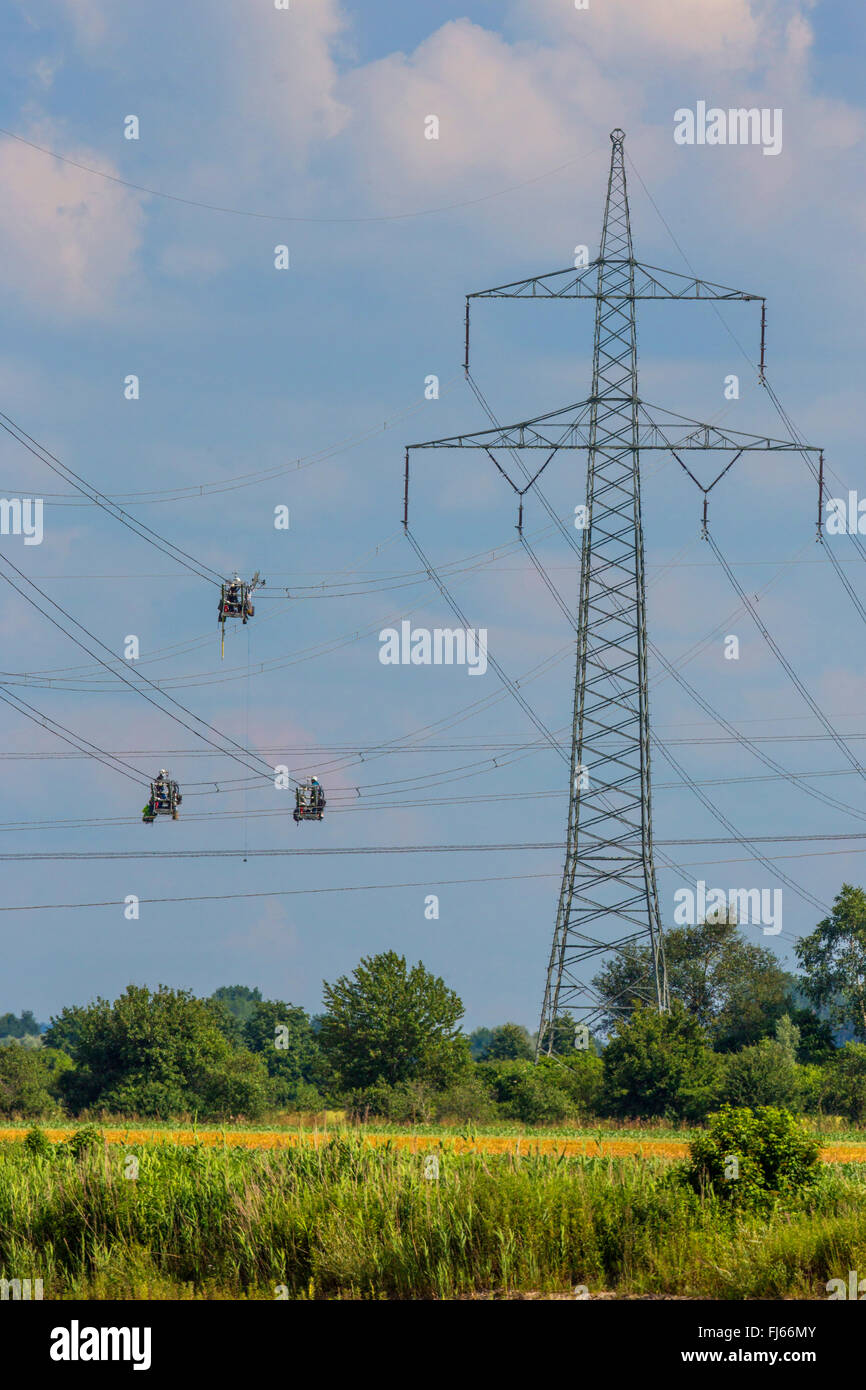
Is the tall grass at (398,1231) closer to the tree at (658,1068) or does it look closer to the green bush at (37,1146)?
the green bush at (37,1146)

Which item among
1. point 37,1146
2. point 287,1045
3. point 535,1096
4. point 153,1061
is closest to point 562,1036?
point 535,1096

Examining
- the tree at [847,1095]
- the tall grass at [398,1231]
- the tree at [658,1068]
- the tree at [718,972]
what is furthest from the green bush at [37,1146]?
the tree at [718,972]

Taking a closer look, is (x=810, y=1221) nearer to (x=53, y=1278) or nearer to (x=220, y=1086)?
(x=53, y=1278)

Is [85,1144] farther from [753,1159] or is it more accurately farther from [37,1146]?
[753,1159]

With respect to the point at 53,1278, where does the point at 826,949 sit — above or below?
above
